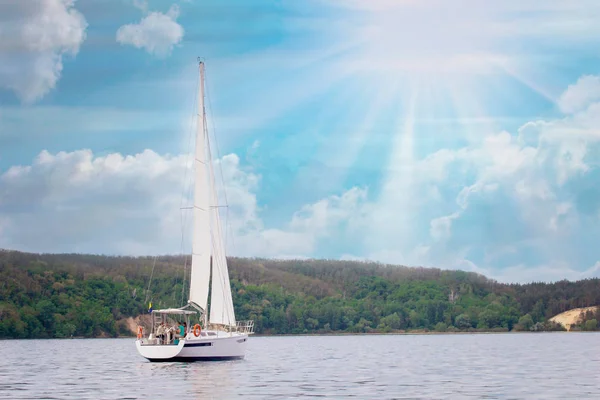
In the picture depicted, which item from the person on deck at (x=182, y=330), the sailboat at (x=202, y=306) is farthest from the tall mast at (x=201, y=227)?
the person on deck at (x=182, y=330)

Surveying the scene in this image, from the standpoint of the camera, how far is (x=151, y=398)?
56469 mm

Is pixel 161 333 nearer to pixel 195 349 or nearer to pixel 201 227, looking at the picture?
pixel 195 349

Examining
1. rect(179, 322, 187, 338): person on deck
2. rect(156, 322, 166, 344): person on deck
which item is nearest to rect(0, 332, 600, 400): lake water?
rect(156, 322, 166, 344): person on deck

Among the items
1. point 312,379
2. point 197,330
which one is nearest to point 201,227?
point 197,330

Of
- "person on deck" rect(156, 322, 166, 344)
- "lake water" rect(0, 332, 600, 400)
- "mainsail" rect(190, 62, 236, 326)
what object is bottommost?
"lake water" rect(0, 332, 600, 400)

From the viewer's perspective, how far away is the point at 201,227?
91688 millimetres

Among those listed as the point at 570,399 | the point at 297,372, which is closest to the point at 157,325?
the point at 297,372

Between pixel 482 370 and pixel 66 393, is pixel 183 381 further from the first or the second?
pixel 482 370

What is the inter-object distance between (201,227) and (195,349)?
513 inches

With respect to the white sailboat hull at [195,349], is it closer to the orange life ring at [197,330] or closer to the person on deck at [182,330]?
the orange life ring at [197,330]

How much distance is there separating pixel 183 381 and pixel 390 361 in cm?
3456

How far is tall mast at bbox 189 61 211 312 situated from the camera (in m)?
90.8

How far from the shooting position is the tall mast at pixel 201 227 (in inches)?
3573

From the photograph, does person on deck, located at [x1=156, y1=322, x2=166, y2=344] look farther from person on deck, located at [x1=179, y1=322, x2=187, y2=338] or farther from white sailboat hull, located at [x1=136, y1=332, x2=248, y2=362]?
person on deck, located at [x1=179, y1=322, x2=187, y2=338]
